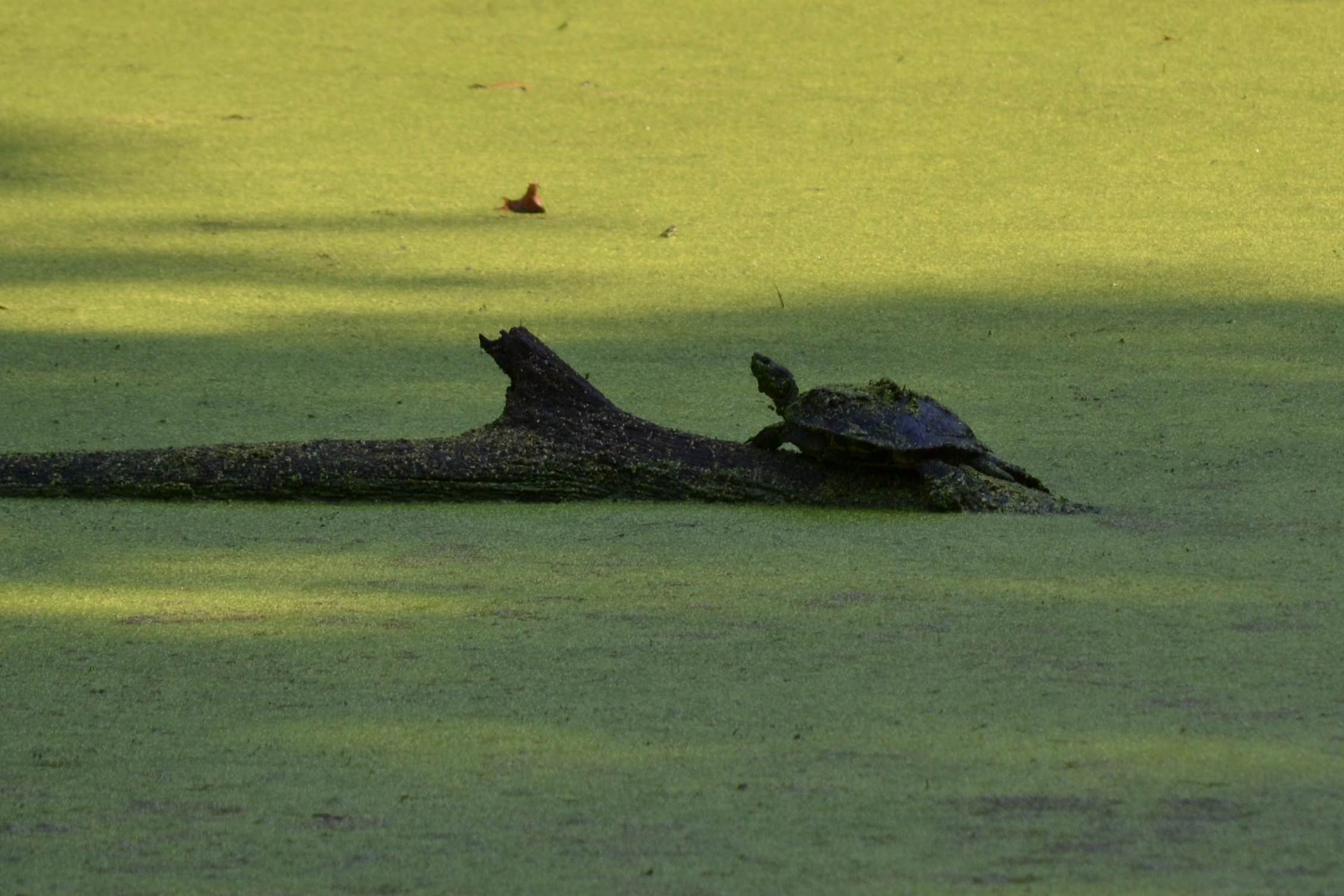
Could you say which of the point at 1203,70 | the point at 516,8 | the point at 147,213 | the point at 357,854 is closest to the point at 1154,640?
the point at 357,854

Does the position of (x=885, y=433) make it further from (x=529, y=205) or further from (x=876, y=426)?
(x=529, y=205)

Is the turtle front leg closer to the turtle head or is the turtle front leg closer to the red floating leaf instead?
the turtle head

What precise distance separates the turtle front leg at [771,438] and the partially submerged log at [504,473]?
2cm

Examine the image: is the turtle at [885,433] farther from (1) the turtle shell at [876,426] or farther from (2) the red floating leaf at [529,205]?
(2) the red floating leaf at [529,205]

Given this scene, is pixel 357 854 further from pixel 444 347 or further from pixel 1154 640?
pixel 444 347

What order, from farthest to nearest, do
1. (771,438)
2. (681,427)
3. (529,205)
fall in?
(529,205) < (681,427) < (771,438)

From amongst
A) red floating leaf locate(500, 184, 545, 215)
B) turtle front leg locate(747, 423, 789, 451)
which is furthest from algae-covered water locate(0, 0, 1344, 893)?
turtle front leg locate(747, 423, 789, 451)

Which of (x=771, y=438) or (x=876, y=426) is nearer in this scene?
(x=876, y=426)

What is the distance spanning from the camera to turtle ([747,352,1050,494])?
266cm

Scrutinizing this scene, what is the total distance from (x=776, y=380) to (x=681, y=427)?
330 millimetres

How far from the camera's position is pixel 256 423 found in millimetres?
3160

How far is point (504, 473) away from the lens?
9.02 feet

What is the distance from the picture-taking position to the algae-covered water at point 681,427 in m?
1.62

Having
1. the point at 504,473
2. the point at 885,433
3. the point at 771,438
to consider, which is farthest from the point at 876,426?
the point at 504,473
